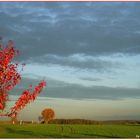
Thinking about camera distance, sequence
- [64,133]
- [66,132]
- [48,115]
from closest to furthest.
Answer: [64,133] < [66,132] < [48,115]

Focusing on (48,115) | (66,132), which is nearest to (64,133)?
(66,132)

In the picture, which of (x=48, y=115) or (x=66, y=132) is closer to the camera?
(x=66, y=132)

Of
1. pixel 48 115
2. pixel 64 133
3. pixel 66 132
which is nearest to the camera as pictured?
pixel 64 133

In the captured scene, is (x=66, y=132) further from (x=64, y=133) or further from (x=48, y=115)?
(x=48, y=115)

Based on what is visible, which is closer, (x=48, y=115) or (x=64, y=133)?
(x=64, y=133)

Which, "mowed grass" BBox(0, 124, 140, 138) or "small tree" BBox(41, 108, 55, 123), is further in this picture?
"small tree" BBox(41, 108, 55, 123)

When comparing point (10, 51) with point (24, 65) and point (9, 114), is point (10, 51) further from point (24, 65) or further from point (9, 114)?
point (9, 114)

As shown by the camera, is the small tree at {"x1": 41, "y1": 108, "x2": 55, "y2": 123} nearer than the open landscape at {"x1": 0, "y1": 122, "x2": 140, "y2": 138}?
No

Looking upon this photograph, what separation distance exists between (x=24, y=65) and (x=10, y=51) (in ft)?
2.71

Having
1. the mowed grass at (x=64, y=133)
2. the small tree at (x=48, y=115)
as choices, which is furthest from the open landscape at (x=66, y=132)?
the small tree at (x=48, y=115)

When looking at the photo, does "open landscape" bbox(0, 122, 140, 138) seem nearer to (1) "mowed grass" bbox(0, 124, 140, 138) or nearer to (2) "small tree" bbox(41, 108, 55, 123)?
(1) "mowed grass" bbox(0, 124, 140, 138)

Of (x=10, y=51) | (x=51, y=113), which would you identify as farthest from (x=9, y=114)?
(x=51, y=113)

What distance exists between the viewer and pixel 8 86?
15289 millimetres

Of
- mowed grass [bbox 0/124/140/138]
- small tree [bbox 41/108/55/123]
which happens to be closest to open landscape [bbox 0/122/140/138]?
mowed grass [bbox 0/124/140/138]
